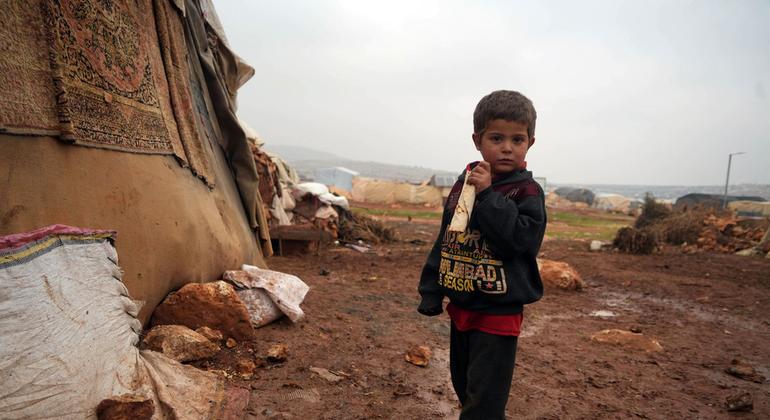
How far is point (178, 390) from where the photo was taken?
1828mm

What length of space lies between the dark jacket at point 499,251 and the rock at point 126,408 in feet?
3.81

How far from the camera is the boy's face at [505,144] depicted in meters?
1.58

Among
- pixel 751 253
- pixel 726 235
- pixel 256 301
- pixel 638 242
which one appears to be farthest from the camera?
pixel 726 235

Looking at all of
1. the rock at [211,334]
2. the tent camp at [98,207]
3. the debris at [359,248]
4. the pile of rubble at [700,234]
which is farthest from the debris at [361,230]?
the rock at [211,334]

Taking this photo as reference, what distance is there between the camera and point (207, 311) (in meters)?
2.54

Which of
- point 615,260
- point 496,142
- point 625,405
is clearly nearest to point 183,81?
point 496,142

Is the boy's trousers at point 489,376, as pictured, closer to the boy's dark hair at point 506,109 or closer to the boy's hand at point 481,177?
the boy's hand at point 481,177

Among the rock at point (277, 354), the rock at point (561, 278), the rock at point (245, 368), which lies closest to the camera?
the rock at point (245, 368)

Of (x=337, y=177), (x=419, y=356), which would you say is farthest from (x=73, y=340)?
(x=337, y=177)

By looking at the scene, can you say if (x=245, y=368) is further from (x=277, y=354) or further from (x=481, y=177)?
(x=481, y=177)

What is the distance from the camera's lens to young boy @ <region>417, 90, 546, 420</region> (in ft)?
4.94

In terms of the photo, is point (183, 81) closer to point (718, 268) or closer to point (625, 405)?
point (625, 405)

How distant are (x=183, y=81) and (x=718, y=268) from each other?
8.45 metres

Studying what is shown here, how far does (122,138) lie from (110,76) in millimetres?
363
